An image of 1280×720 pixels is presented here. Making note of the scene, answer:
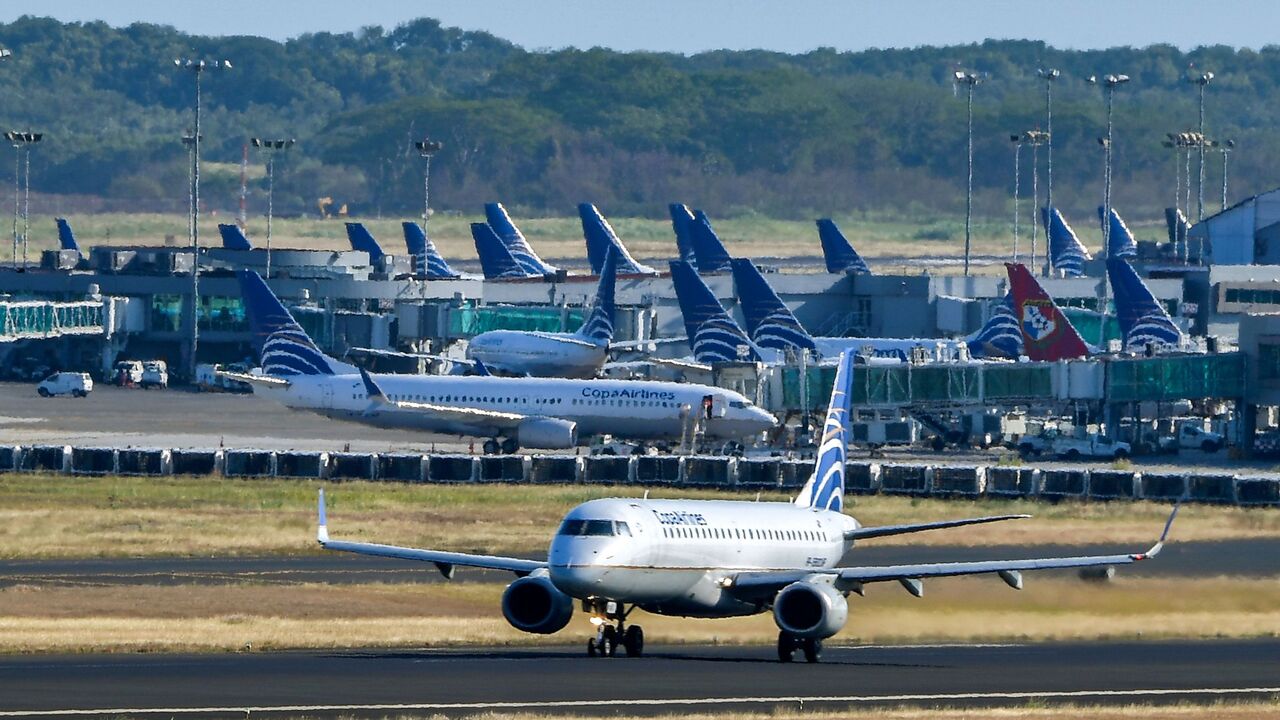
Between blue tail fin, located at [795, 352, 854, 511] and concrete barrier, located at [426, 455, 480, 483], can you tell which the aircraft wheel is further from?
concrete barrier, located at [426, 455, 480, 483]

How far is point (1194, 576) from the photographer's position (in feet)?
214

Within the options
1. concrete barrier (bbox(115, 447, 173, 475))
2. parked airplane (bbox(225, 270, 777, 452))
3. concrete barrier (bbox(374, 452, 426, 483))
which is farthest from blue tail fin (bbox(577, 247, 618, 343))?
concrete barrier (bbox(115, 447, 173, 475))

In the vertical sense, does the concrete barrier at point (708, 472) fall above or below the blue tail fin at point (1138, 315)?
below

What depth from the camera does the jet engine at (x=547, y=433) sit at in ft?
352

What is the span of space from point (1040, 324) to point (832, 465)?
6974 cm

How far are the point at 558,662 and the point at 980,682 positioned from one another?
8192 mm

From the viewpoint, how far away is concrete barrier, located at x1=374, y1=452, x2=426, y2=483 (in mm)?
96375

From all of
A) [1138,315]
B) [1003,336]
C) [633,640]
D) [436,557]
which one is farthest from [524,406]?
[633,640]

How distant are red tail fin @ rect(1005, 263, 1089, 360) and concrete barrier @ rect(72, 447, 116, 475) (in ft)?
155

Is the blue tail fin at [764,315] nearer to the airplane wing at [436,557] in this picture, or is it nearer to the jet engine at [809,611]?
the airplane wing at [436,557]

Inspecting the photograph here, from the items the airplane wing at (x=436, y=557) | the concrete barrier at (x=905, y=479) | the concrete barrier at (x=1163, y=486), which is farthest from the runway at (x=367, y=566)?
the airplane wing at (x=436, y=557)

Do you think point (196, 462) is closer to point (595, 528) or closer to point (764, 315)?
point (764, 315)

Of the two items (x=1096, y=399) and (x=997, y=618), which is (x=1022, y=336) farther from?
(x=997, y=618)

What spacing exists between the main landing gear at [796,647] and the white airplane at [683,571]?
2 centimetres
